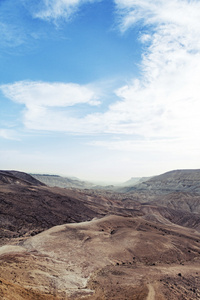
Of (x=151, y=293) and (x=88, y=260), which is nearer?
→ (x=151, y=293)

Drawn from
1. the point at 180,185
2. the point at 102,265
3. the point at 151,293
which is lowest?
the point at 102,265

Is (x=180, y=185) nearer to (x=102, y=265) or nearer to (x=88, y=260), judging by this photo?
(x=88, y=260)

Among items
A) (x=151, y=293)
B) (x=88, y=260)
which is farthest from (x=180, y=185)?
(x=151, y=293)

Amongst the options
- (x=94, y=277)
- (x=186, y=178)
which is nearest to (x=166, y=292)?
(x=94, y=277)

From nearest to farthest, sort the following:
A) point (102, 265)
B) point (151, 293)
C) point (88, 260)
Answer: point (151, 293), point (102, 265), point (88, 260)

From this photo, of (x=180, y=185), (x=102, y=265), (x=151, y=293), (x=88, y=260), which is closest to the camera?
(x=151, y=293)

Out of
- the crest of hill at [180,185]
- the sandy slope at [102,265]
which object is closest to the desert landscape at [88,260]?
the sandy slope at [102,265]

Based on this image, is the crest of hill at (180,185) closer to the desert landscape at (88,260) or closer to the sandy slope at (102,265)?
the desert landscape at (88,260)

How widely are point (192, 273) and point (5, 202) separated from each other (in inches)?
1003

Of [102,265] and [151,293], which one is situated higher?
[151,293]

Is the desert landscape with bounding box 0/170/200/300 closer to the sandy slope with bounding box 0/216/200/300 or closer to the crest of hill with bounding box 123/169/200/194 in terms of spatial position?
the sandy slope with bounding box 0/216/200/300

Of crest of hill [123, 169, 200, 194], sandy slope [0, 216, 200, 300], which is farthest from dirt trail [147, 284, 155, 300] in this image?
crest of hill [123, 169, 200, 194]

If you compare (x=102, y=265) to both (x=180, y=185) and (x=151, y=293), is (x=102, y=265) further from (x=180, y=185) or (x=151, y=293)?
(x=180, y=185)

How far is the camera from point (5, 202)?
97.6 ft
